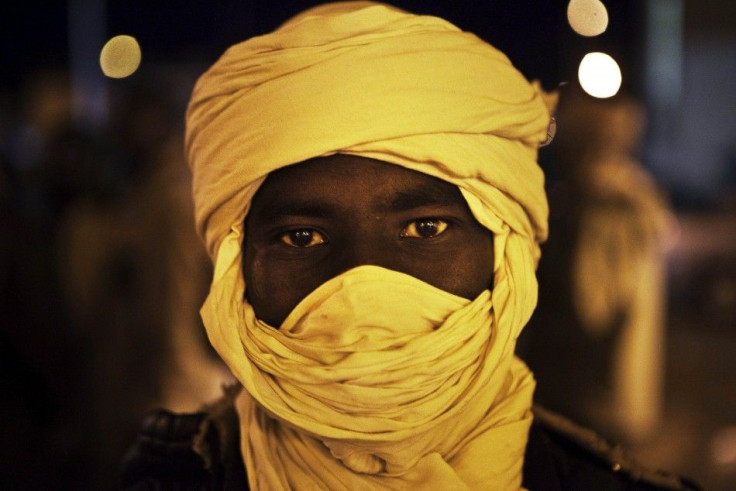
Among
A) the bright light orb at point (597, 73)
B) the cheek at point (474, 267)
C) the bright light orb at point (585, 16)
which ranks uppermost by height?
the bright light orb at point (585, 16)

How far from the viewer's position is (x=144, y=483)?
63.9 inches

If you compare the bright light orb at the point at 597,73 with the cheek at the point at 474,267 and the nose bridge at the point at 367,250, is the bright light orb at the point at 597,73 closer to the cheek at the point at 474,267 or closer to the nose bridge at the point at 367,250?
the cheek at the point at 474,267

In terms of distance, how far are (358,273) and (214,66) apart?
1.36ft

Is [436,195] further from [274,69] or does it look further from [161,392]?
[161,392]

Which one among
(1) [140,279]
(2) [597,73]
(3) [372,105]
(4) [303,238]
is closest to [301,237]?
(4) [303,238]

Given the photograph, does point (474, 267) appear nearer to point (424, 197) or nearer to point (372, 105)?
point (424, 197)

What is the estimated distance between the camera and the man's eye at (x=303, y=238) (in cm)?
141

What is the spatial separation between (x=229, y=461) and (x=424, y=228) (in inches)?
20.7

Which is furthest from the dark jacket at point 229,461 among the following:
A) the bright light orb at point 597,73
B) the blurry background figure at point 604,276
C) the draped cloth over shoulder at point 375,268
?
the bright light orb at point 597,73

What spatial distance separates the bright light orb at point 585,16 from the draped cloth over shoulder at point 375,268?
0.21 metres

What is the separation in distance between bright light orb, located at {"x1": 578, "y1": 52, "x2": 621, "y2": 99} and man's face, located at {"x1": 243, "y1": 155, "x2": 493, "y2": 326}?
0.37 m

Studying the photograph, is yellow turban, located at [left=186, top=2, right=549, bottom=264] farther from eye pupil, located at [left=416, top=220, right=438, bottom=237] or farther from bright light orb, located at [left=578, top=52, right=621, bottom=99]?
bright light orb, located at [left=578, top=52, right=621, bottom=99]

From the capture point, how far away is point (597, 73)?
1619 mm

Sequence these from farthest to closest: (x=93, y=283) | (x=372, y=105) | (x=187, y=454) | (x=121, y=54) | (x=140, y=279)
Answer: (x=93, y=283)
(x=140, y=279)
(x=121, y=54)
(x=187, y=454)
(x=372, y=105)
